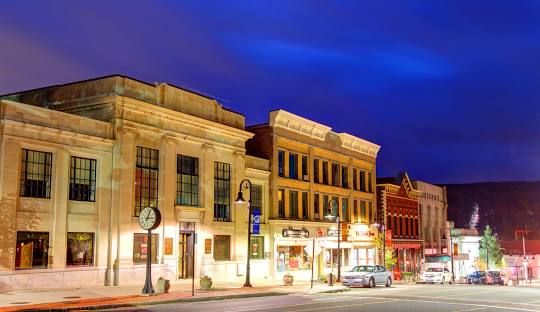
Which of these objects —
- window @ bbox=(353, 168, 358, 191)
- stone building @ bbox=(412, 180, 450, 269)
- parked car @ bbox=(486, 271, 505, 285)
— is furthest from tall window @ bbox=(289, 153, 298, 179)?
stone building @ bbox=(412, 180, 450, 269)

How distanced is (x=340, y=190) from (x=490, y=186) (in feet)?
469

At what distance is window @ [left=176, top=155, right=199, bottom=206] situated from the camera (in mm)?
37844

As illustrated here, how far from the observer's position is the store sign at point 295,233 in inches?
1885

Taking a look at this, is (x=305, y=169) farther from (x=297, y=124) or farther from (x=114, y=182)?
(x=114, y=182)

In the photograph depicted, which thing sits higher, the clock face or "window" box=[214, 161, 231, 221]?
"window" box=[214, 161, 231, 221]

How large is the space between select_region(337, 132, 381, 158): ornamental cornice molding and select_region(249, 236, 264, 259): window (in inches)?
621

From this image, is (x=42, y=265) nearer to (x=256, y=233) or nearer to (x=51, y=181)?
(x=51, y=181)

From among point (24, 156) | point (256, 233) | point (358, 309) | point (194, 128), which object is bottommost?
point (358, 309)

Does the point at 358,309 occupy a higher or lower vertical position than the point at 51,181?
lower

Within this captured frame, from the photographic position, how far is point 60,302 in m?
23.8

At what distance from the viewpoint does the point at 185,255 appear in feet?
127

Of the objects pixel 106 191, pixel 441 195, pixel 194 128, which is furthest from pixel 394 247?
pixel 106 191

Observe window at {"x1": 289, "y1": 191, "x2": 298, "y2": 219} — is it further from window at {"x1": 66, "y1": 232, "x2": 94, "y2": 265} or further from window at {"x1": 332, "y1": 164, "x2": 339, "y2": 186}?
window at {"x1": 66, "y1": 232, "x2": 94, "y2": 265}

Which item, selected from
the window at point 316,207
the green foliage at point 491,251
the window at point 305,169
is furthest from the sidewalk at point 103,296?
the green foliage at point 491,251
